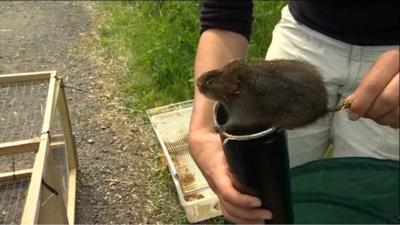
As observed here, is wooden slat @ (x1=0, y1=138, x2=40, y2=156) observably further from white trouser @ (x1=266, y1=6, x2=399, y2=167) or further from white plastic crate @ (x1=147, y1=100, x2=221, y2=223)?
white trouser @ (x1=266, y1=6, x2=399, y2=167)

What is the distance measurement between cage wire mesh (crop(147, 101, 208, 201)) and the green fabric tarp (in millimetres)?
950

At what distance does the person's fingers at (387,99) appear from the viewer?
786mm

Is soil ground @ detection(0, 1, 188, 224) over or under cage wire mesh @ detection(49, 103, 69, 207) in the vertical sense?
under

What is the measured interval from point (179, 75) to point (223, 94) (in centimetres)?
206

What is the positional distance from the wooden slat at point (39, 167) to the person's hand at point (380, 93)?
2.33ft

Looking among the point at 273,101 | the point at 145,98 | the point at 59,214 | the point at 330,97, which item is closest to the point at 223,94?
the point at 273,101

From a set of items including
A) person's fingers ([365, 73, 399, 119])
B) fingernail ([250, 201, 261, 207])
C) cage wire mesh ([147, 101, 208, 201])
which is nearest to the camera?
person's fingers ([365, 73, 399, 119])

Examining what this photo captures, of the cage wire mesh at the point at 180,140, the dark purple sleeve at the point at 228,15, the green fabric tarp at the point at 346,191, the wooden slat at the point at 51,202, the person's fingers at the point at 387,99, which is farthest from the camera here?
the cage wire mesh at the point at 180,140

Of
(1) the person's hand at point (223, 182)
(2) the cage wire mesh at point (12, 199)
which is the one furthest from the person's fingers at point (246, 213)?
(2) the cage wire mesh at point (12, 199)

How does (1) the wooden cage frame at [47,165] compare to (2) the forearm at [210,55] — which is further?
(1) the wooden cage frame at [47,165]

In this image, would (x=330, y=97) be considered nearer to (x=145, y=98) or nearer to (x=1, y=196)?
(x=1, y=196)

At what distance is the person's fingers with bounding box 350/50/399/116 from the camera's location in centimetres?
79

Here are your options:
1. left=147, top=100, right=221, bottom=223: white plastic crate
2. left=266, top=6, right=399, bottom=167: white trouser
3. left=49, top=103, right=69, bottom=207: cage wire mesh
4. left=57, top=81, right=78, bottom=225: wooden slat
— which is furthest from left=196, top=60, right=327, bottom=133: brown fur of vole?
left=57, top=81, right=78, bottom=225: wooden slat

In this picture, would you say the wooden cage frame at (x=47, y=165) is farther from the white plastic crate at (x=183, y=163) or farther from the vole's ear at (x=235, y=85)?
the vole's ear at (x=235, y=85)
